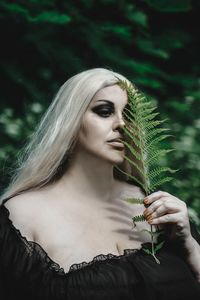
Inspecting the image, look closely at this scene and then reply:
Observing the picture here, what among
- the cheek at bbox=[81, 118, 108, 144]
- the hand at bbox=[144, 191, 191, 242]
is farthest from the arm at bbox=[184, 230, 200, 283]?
the cheek at bbox=[81, 118, 108, 144]

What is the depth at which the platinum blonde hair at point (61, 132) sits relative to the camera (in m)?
3.36

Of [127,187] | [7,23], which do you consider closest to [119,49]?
[7,23]

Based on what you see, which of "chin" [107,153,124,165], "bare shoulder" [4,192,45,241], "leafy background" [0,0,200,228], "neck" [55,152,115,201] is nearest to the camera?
"bare shoulder" [4,192,45,241]

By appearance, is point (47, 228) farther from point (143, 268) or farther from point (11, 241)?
point (143, 268)

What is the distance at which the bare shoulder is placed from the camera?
315 centimetres

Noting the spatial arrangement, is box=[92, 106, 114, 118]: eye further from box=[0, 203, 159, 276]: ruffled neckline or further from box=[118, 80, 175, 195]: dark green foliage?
box=[0, 203, 159, 276]: ruffled neckline

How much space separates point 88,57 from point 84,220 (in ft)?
5.35

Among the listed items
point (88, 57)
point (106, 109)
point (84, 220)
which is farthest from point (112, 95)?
point (88, 57)

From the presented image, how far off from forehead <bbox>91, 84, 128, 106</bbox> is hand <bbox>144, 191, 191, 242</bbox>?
1.59 feet

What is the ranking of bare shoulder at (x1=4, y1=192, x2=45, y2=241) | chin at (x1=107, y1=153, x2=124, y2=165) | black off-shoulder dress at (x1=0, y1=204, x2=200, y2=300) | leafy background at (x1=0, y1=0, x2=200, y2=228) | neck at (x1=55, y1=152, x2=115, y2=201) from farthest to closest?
leafy background at (x1=0, y1=0, x2=200, y2=228) < neck at (x1=55, y1=152, x2=115, y2=201) < chin at (x1=107, y1=153, x2=124, y2=165) < bare shoulder at (x1=4, y1=192, x2=45, y2=241) < black off-shoulder dress at (x1=0, y1=204, x2=200, y2=300)

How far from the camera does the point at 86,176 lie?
340 cm

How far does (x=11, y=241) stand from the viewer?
3.12 metres

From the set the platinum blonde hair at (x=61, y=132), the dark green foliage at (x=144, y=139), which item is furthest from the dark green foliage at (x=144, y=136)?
→ the platinum blonde hair at (x=61, y=132)

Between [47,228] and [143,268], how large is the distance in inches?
17.4
